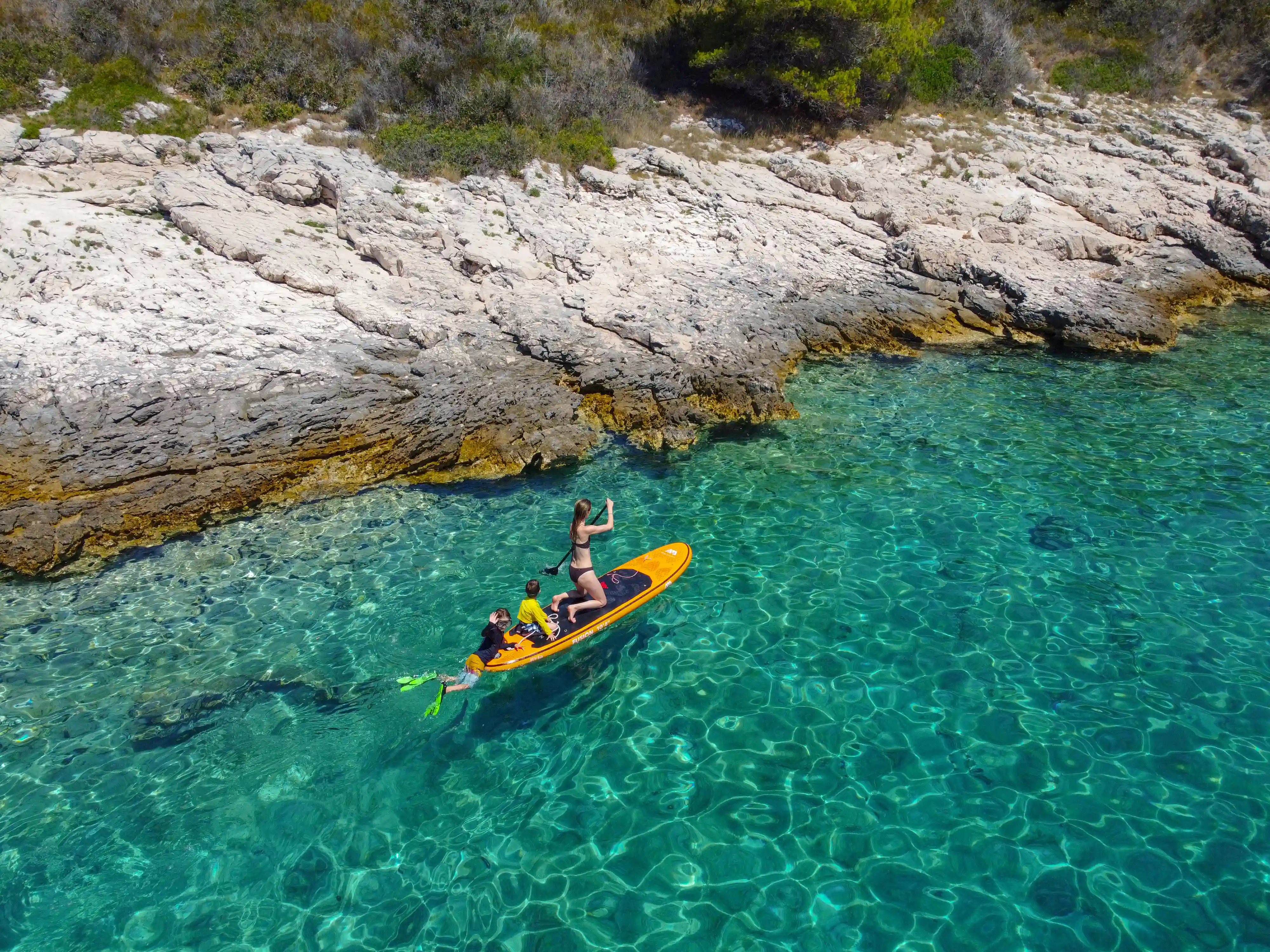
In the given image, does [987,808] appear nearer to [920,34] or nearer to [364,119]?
[364,119]

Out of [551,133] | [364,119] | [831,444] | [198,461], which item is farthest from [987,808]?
[364,119]

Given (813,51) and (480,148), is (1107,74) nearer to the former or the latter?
(813,51)

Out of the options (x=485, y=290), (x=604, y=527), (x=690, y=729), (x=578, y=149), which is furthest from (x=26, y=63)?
(x=690, y=729)

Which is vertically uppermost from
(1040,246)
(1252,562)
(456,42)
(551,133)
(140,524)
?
(456,42)

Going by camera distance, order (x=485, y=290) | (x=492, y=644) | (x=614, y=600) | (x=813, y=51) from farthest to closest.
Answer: (x=813, y=51)
(x=485, y=290)
(x=614, y=600)
(x=492, y=644)

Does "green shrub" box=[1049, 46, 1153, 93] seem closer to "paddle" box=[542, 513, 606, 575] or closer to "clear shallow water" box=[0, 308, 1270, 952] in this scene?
"clear shallow water" box=[0, 308, 1270, 952]

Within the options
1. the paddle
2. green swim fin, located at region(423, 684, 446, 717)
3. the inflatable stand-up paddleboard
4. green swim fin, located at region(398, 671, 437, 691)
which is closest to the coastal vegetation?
the paddle
